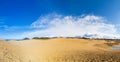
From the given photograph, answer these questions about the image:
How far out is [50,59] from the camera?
2123 centimetres

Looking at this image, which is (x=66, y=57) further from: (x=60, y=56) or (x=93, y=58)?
(x=93, y=58)

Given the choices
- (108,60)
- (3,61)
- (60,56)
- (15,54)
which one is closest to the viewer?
(3,61)

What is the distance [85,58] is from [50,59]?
11.4 feet

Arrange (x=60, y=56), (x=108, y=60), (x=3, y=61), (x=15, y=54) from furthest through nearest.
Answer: (x=60, y=56), (x=108, y=60), (x=15, y=54), (x=3, y=61)

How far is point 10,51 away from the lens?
19.4 m

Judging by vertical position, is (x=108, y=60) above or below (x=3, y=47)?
below

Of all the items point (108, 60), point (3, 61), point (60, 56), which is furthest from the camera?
point (60, 56)

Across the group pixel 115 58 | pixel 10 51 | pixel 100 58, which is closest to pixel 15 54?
pixel 10 51

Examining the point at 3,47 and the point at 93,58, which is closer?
the point at 3,47

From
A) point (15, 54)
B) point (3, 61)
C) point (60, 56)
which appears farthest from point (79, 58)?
point (3, 61)

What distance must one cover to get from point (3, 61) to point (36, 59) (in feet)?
12.7

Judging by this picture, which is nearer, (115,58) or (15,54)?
(15,54)

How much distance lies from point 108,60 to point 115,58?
137cm

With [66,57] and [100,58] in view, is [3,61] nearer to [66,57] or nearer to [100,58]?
[66,57]
